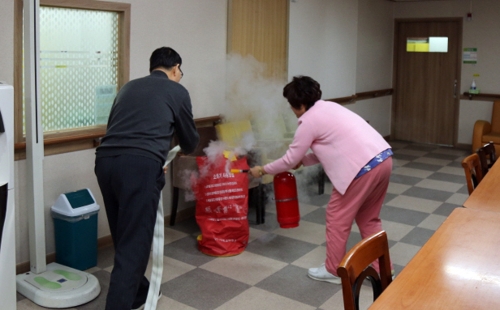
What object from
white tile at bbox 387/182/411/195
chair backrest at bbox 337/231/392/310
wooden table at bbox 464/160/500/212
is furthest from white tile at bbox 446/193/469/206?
chair backrest at bbox 337/231/392/310

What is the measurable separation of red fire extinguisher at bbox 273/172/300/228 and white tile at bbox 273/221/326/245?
24.0 inches

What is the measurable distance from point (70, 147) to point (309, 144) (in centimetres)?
168

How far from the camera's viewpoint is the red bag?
410cm

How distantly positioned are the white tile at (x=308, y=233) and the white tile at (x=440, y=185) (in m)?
1.98

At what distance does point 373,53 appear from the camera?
28.2ft

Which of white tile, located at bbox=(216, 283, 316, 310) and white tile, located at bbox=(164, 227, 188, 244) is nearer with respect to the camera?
white tile, located at bbox=(216, 283, 316, 310)

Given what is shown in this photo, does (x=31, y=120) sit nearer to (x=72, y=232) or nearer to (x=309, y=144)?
(x=72, y=232)

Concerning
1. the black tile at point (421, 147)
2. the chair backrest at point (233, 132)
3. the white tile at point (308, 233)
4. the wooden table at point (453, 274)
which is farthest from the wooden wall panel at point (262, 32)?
the black tile at point (421, 147)

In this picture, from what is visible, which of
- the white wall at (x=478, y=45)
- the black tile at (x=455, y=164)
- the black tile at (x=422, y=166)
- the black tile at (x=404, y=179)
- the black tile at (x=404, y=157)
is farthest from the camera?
the white wall at (x=478, y=45)

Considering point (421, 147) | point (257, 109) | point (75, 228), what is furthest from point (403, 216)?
point (421, 147)

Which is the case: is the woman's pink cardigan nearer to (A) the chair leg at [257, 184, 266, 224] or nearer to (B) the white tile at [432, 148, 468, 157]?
(A) the chair leg at [257, 184, 266, 224]

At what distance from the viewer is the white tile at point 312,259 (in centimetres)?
403

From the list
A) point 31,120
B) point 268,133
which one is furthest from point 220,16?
point 31,120

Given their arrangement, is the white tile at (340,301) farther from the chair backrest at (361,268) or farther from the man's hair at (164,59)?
the man's hair at (164,59)
